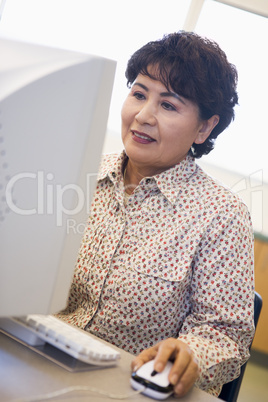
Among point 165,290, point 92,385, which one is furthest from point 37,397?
point 165,290

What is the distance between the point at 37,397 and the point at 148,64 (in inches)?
37.4

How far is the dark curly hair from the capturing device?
1370 millimetres

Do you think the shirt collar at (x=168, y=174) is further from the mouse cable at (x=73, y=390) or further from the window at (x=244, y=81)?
the window at (x=244, y=81)

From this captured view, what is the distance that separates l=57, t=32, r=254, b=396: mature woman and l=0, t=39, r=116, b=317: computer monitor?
0.43 metres

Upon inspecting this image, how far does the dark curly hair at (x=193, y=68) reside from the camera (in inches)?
53.9

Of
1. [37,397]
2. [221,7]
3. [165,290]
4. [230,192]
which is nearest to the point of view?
[37,397]

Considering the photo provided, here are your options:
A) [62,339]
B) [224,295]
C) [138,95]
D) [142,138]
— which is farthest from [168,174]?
[62,339]

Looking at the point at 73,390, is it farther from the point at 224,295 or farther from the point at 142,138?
the point at 142,138

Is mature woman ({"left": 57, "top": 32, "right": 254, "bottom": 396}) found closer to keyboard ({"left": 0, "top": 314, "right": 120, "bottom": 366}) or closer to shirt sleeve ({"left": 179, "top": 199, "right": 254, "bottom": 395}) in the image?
shirt sleeve ({"left": 179, "top": 199, "right": 254, "bottom": 395})

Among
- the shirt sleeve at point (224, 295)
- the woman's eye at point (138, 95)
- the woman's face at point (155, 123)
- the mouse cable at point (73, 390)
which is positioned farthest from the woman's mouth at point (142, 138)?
the mouse cable at point (73, 390)

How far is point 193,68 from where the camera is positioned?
137cm

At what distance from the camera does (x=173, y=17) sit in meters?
4.16

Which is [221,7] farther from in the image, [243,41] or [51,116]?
[51,116]

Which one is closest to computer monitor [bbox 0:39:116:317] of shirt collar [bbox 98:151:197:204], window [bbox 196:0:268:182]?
shirt collar [bbox 98:151:197:204]
